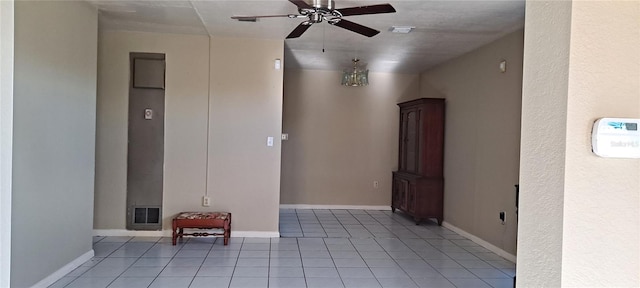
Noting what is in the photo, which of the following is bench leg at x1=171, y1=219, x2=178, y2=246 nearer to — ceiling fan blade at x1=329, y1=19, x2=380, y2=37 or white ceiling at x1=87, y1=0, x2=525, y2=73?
white ceiling at x1=87, y1=0, x2=525, y2=73

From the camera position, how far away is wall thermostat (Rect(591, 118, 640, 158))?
71 centimetres

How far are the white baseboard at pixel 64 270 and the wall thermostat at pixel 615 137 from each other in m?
3.42

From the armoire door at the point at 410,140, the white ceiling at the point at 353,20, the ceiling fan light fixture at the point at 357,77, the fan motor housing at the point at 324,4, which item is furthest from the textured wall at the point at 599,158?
the armoire door at the point at 410,140

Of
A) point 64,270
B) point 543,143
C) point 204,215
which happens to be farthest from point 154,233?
point 543,143

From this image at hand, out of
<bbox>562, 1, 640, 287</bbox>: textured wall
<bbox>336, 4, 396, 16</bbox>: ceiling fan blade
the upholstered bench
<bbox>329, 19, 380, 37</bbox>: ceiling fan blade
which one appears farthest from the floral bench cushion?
<bbox>562, 1, 640, 287</bbox>: textured wall

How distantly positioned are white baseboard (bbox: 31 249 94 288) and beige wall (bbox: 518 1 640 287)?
333cm

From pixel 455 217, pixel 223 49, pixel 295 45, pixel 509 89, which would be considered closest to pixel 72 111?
pixel 223 49

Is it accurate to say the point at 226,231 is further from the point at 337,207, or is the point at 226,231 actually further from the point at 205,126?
the point at 337,207

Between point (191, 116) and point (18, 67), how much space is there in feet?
6.86

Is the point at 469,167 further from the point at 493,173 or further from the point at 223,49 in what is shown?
the point at 223,49

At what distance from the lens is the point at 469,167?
16.0 feet

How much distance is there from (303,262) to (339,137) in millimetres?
3320

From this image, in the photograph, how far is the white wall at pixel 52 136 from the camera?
2.66 meters

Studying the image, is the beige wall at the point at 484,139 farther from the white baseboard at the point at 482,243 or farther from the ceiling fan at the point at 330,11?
the ceiling fan at the point at 330,11
